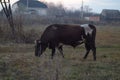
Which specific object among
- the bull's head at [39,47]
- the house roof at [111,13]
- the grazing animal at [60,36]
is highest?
the grazing animal at [60,36]

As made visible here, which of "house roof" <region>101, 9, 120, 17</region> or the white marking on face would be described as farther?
"house roof" <region>101, 9, 120, 17</region>

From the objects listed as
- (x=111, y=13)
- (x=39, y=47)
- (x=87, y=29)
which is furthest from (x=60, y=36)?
(x=111, y=13)

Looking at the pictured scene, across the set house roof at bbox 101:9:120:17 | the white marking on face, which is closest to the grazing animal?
the white marking on face

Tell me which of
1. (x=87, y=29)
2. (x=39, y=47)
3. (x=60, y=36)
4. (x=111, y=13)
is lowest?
(x=111, y=13)

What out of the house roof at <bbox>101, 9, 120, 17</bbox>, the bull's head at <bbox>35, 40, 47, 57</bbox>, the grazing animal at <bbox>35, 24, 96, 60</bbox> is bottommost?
the house roof at <bbox>101, 9, 120, 17</bbox>

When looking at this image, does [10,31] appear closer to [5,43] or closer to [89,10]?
[5,43]

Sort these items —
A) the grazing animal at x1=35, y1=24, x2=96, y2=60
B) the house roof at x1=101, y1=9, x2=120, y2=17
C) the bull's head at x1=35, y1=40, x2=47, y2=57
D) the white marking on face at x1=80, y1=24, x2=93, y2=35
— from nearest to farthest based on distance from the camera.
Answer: the bull's head at x1=35, y1=40, x2=47, y2=57 < the grazing animal at x1=35, y1=24, x2=96, y2=60 < the white marking on face at x1=80, y1=24, x2=93, y2=35 < the house roof at x1=101, y1=9, x2=120, y2=17

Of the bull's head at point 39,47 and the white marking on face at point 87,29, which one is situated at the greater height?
the white marking on face at point 87,29

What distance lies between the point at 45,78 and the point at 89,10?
141717 mm

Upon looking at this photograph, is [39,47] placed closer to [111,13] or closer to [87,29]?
[87,29]

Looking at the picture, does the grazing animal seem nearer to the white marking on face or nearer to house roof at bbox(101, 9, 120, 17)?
the white marking on face

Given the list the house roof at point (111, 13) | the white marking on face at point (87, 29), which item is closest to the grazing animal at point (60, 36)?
the white marking on face at point (87, 29)

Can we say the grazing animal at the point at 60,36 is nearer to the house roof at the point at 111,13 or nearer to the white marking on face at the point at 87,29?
the white marking on face at the point at 87,29

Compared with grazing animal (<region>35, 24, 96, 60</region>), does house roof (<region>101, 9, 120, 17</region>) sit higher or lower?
lower
